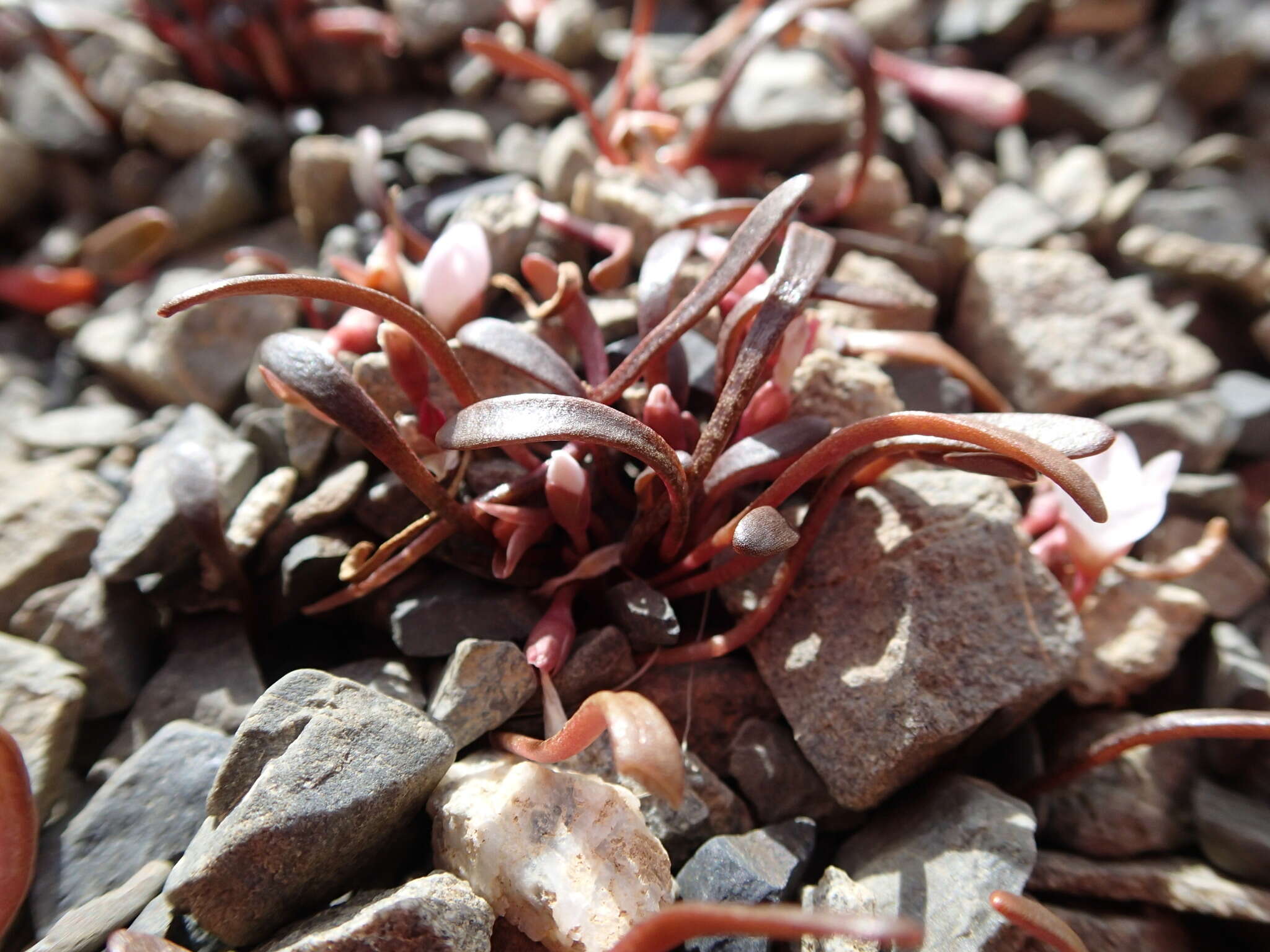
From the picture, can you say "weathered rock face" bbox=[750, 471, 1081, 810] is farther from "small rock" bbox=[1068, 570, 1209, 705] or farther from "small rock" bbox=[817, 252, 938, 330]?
"small rock" bbox=[817, 252, 938, 330]

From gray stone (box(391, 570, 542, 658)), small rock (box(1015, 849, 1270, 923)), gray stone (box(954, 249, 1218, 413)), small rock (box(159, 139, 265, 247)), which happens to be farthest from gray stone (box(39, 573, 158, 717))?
gray stone (box(954, 249, 1218, 413))

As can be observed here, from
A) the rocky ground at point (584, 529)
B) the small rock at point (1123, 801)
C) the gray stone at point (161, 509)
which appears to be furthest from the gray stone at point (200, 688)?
the small rock at point (1123, 801)

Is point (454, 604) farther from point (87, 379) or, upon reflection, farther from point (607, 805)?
point (87, 379)

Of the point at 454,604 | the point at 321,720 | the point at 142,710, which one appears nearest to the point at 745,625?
the point at 454,604

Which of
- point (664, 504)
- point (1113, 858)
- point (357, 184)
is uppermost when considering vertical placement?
point (357, 184)

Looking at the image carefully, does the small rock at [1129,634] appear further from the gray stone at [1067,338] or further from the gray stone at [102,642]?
the gray stone at [102,642]

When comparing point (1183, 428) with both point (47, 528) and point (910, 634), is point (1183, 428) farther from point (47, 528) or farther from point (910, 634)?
point (47, 528)
